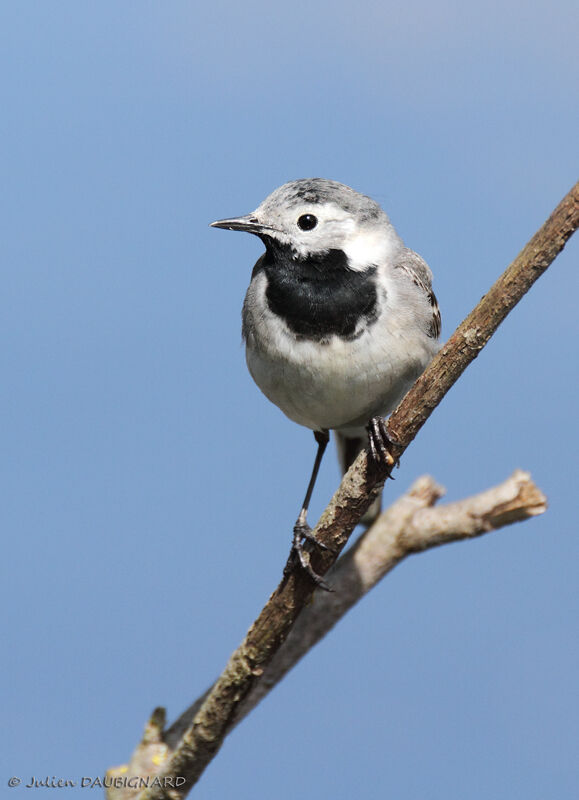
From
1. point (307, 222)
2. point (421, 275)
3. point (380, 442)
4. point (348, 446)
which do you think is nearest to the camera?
point (380, 442)

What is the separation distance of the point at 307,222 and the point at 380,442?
1.23m

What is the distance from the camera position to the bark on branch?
3.67 meters

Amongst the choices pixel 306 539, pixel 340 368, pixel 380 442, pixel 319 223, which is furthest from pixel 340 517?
pixel 319 223

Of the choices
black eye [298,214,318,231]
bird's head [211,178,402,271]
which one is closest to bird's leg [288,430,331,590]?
bird's head [211,178,402,271]

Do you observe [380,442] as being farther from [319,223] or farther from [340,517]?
[319,223]

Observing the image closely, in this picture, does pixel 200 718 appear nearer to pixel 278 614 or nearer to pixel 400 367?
pixel 278 614

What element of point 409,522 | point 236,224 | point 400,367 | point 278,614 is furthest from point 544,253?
point 409,522

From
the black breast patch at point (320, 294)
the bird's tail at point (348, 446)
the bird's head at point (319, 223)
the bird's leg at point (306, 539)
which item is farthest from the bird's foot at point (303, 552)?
the bird's head at point (319, 223)

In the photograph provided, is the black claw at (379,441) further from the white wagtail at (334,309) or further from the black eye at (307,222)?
the black eye at (307,222)

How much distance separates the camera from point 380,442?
4191 mm

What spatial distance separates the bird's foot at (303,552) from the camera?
469 centimetres

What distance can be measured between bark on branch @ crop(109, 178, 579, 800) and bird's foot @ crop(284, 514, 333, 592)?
0.12 ft

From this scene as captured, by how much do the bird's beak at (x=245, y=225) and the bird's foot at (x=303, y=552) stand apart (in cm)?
163

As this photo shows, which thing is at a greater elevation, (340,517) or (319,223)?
(319,223)
